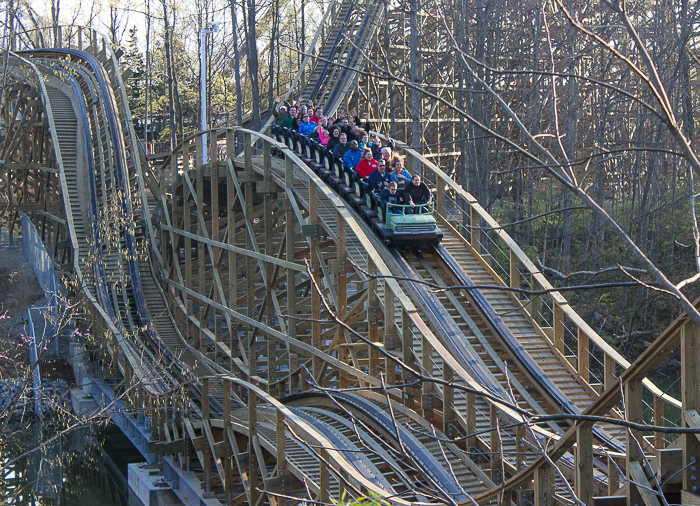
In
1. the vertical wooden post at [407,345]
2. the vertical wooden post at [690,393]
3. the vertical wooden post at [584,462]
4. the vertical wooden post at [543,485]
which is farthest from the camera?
the vertical wooden post at [407,345]

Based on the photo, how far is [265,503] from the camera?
36.4 feet

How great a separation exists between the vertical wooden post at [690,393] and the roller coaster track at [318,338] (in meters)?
0.02

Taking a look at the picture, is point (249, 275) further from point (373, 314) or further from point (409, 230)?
point (373, 314)

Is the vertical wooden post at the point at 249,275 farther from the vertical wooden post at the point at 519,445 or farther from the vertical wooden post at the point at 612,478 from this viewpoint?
the vertical wooden post at the point at 612,478

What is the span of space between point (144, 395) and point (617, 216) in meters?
16.2

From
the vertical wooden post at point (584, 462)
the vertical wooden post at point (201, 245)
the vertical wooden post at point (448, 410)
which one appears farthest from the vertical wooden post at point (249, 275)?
the vertical wooden post at point (584, 462)

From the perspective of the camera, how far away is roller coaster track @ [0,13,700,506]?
21.6ft

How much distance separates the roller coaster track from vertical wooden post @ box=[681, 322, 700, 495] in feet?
0.05

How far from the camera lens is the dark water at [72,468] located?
1560 cm

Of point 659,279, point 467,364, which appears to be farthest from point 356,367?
point 659,279

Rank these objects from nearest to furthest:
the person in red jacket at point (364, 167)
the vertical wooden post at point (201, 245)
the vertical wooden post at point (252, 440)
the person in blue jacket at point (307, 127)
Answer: the vertical wooden post at point (252, 440) → the person in red jacket at point (364, 167) → the person in blue jacket at point (307, 127) → the vertical wooden post at point (201, 245)

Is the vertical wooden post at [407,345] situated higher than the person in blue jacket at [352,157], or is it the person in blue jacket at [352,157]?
the person in blue jacket at [352,157]

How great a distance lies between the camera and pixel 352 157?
1523cm

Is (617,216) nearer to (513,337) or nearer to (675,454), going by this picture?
(513,337)
